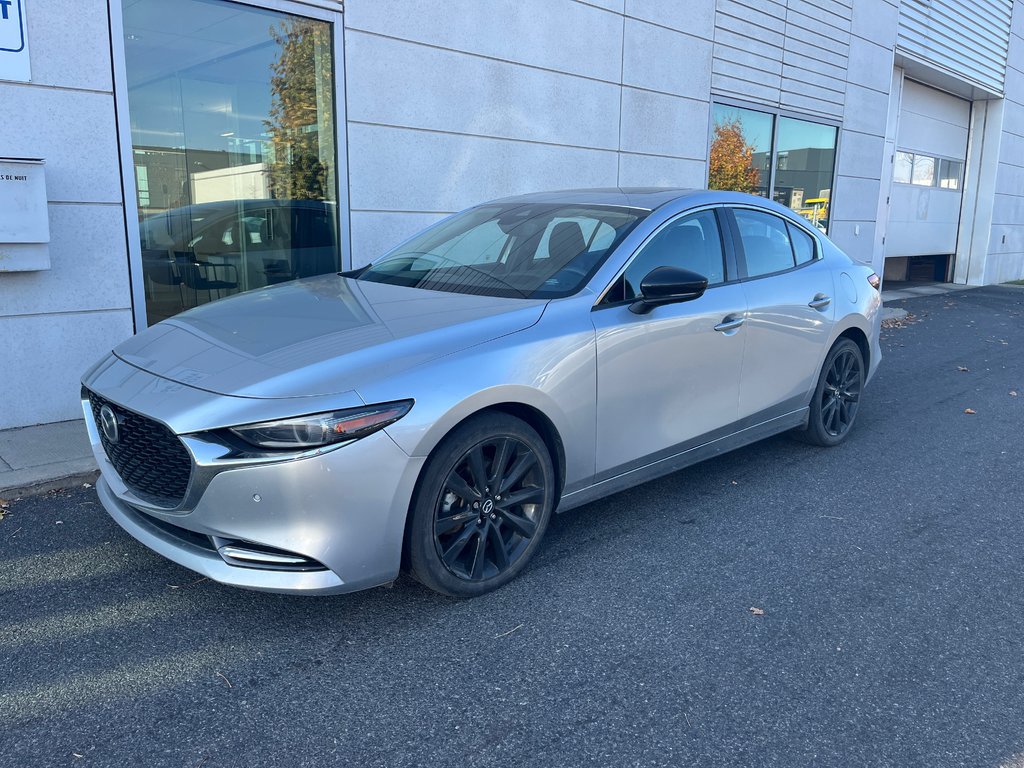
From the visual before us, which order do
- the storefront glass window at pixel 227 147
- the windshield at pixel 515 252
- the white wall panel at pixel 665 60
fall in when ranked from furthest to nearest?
the white wall panel at pixel 665 60, the storefront glass window at pixel 227 147, the windshield at pixel 515 252

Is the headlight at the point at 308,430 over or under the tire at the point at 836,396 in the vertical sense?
over

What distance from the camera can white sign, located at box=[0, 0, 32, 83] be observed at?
540cm

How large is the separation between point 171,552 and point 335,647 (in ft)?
2.28

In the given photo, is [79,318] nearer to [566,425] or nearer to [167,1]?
[167,1]

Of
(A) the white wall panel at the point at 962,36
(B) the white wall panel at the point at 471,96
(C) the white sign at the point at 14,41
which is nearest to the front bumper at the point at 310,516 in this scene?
(C) the white sign at the point at 14,41

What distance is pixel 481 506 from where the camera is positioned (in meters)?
3.34

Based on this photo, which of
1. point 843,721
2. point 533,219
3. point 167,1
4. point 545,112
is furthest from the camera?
point 545,112

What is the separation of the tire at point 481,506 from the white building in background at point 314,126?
3.85 metres

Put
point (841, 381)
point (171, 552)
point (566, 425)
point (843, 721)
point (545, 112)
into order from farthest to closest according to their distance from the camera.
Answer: point (545, 112) < point (841, 381) < point (566, 425) < point (171, 552) < point (843, 721)

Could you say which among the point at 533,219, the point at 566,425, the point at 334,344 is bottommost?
the point at 566,425

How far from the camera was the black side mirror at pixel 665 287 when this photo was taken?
3840 millimetres

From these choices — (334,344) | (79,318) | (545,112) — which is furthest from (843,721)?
(545,112)

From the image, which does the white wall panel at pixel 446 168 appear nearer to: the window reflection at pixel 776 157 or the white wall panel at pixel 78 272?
the white wall panel at pixel 78 272

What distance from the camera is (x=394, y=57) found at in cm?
766
